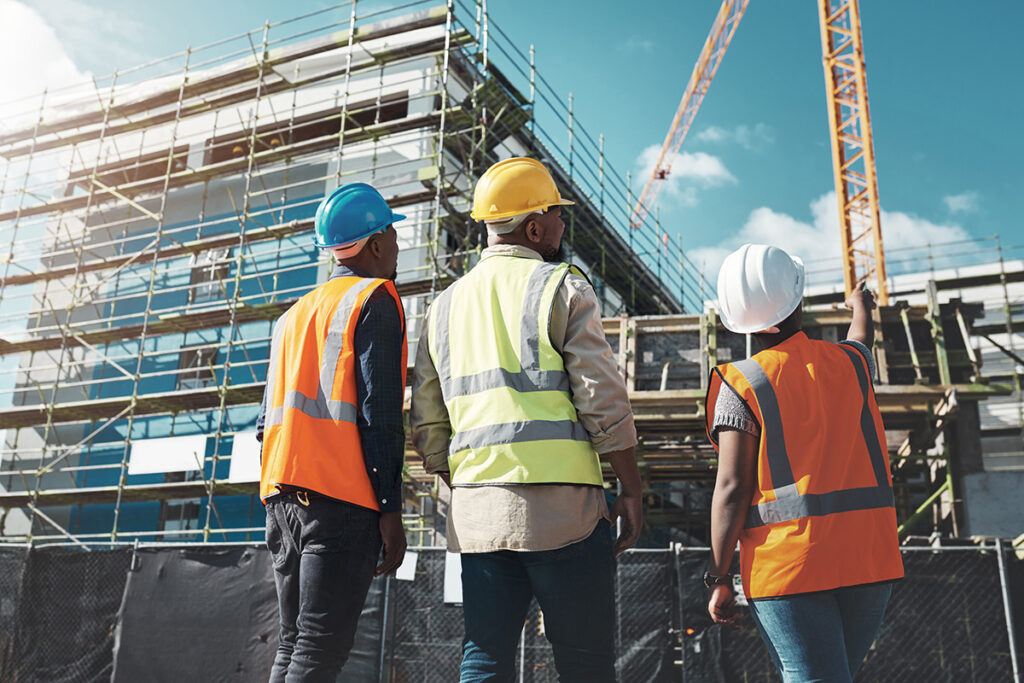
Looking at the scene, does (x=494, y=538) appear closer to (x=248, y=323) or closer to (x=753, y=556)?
(x=753, y=556)

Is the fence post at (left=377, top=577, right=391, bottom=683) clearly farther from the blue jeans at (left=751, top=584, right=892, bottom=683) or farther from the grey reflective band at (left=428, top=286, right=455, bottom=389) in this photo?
the blue jeans at (left=751, top=584, right=892, bottom=683)

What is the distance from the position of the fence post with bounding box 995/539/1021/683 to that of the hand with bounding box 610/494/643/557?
5440mm

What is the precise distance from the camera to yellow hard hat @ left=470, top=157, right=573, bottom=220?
8.57ft

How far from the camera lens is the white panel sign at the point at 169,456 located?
1425 centimetres

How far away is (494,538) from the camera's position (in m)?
2.23

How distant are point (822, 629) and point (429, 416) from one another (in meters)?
1.22

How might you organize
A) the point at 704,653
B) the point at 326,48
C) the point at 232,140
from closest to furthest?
the point at 704,653 < the point at 326,48 < the point at 232,140

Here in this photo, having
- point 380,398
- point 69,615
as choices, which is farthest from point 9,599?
point 380,398

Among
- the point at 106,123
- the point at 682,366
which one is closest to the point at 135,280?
the point at 106,123

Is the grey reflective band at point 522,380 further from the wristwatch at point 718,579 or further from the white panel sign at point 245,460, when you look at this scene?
the white panel sign at point 245,460

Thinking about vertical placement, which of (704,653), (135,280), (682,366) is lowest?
(704,653)

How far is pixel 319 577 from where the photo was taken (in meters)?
2.41

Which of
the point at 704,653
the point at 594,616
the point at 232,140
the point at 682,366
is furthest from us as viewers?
the point at 232,140

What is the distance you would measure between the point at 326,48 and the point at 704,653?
1446 centimetres
